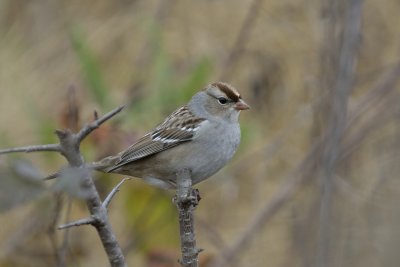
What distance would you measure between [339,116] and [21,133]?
3.78 metres

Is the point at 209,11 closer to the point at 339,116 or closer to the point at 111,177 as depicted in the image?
the point at 111,177

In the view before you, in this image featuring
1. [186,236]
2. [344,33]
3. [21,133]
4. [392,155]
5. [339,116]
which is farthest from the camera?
[21,133]

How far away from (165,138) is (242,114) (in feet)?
9.93

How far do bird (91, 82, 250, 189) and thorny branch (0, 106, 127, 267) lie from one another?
1125 mm

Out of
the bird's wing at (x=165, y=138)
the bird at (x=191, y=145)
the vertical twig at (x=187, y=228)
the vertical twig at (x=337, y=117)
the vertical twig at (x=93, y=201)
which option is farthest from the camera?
the bird's wing at (x=165, y=138)

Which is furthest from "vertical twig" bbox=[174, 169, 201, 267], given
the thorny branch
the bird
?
the bird

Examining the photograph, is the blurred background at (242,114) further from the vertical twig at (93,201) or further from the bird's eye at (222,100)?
the vertical twig at (93,201)

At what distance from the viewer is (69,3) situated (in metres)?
6.84

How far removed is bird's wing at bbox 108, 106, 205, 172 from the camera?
2.96 m

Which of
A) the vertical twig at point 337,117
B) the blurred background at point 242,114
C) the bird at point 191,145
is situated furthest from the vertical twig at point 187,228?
the blurred background at point 242,114

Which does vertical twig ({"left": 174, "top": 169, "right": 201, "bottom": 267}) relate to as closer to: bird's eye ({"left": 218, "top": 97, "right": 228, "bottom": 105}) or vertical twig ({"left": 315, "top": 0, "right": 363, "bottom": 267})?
vertical twig ({"left": 315, "top": 0, "right": 363, "bottom": 267})

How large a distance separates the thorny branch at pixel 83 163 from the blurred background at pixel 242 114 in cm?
185

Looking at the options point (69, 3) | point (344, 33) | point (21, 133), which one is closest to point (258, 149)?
point (21, 133)

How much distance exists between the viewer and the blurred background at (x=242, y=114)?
4.02m
